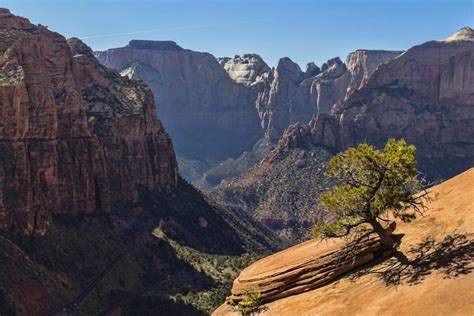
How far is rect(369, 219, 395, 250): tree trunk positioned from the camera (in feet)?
124

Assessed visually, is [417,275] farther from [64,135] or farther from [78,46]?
[78,46]

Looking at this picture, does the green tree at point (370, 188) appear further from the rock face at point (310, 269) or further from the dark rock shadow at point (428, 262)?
the dark rock shadow at point (428, 262)

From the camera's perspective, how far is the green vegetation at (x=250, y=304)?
129ft

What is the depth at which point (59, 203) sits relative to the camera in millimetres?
124062

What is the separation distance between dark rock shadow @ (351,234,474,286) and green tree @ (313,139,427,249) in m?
2.07

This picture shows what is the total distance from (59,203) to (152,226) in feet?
99.6

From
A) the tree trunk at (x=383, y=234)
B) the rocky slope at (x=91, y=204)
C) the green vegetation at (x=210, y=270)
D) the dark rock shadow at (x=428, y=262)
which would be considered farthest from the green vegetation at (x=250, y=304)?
the green vegetation at (x=210, y=270)

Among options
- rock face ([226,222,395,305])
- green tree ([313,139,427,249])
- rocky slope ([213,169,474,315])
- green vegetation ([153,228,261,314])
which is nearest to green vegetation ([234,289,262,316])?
rocky slope ([213,169,474,315])

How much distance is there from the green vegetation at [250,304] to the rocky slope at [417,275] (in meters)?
0.63

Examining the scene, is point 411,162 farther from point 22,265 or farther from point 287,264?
point 22,265

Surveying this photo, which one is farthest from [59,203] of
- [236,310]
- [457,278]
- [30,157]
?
[457,278]

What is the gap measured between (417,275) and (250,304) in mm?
12017

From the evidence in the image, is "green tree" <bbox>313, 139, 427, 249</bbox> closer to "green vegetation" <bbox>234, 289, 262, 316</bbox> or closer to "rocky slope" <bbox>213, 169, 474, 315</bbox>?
"rocky slope" <bbox>213, 169, 474, 315</bbox>

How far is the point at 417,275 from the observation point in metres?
33.3
